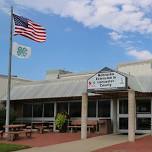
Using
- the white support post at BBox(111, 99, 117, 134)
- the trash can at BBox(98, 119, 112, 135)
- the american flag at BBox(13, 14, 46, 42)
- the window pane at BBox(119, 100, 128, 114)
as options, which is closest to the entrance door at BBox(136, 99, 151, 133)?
the window pane at BBox(119, 100, 128, 114)

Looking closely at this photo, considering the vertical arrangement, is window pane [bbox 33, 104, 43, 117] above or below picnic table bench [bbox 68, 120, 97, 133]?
above

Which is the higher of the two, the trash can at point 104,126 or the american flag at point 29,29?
the american flag at point 29,29

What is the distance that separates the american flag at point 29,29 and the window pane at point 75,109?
6161 mm

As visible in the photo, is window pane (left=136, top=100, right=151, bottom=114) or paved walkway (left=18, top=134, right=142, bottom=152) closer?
paved walkway (left=18, top=134, right=142, bottom=152)

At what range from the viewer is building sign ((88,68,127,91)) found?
72.4 ft

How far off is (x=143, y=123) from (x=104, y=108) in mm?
3184

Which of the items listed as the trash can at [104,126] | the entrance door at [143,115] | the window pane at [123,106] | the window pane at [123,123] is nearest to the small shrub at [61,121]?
the trash can at [104,126]

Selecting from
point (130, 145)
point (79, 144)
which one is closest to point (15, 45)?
point (79, 144)

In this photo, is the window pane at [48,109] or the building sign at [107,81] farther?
the window pane at [48,109]

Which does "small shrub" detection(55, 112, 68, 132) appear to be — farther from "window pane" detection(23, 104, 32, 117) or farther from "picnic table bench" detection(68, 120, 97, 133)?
"window pane" detection(23, 104, 32, 117)

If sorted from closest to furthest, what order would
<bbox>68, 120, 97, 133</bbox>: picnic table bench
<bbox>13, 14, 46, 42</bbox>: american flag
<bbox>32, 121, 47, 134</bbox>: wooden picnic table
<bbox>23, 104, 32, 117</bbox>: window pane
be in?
<bbox>13, 14, 46, 42</bbox>: american flag
<bbox>68, 120, 97, 133</bbox>: picnic table bench
<bbox>32, 121, 47, 134</bbox>: wooden picnic table
<bbox>23, 104, 32, 117</bbox>: window pane

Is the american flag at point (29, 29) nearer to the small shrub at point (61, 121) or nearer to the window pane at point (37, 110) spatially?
the small shrub at point (61, 121)

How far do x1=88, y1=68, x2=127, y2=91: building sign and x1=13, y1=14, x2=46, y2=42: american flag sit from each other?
15.2 ft

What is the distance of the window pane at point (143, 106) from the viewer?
2581 cm
